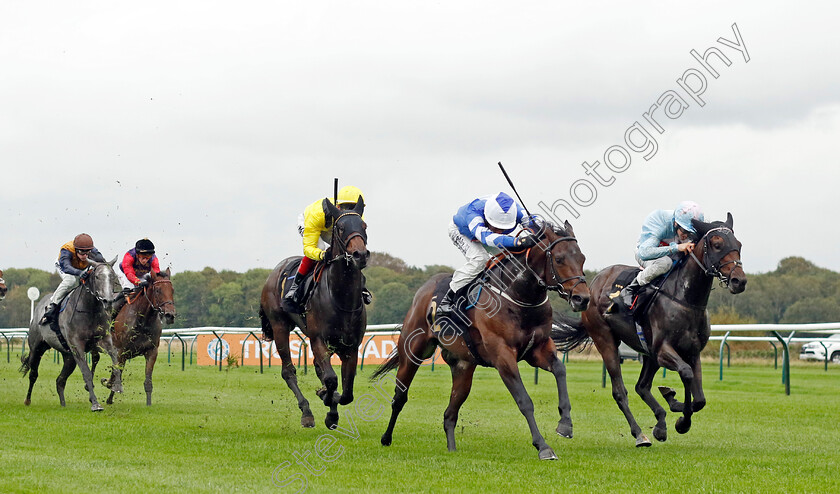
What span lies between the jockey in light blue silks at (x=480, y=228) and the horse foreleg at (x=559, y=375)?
83 cm

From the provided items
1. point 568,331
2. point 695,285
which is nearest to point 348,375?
point 568,331

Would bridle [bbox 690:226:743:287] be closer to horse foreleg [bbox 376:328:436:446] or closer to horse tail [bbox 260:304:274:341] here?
horse foreleg [bbox 376:328:436:446]

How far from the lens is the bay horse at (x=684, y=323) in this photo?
8.24 metres

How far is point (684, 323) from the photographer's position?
28.2ft

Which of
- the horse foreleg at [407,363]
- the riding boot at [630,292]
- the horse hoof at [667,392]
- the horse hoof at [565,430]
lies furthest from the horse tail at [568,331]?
the horse hoof at [565,430]

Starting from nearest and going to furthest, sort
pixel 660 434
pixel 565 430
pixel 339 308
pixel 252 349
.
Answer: pixel 565 430
pixel 660 434
pixel 339 308
pixel 252 349

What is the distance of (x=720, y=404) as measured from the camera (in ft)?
43.2

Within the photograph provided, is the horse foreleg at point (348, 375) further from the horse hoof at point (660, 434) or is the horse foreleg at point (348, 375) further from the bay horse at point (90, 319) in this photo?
the bay horse at point (90, 319)

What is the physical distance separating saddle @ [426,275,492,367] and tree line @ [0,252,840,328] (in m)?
31.6

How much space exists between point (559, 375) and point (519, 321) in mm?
534

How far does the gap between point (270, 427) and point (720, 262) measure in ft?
15.3

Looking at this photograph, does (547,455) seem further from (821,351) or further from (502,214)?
(821,351)

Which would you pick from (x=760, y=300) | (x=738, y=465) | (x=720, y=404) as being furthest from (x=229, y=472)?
(x=760, y=300)

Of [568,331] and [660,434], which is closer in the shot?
[660,434]
